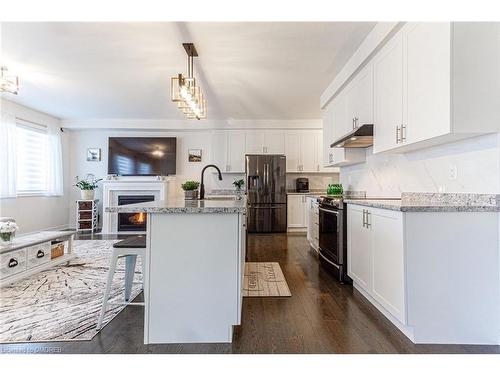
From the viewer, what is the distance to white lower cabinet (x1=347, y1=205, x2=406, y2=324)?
197 cm

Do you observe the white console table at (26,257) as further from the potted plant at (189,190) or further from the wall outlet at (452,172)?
the wall outlet at (452,172)

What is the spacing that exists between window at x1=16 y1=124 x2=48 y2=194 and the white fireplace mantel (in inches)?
48.3

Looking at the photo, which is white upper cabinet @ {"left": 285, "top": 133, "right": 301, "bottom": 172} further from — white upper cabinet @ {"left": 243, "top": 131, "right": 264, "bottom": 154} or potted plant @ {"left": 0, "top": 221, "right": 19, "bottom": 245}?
potted plant @ {"left": 0, "top": 221, "right": 19, "bottom": 245}

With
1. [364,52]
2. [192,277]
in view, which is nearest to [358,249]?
[192,277]

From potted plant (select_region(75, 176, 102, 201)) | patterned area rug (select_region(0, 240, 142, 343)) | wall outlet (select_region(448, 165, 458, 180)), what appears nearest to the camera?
patterned area rug (select_region(0, 240, 142, 343))

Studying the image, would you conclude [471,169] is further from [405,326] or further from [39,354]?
[39,354]

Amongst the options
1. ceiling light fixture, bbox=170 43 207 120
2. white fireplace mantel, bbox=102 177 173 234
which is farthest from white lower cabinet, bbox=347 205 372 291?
white fireplace mantel, bbox=102 177 173 234

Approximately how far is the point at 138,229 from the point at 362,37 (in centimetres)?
567

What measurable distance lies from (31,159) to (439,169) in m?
6.99

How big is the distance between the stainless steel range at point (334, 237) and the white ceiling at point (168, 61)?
1.76m

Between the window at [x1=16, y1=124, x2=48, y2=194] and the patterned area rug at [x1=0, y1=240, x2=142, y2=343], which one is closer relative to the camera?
the patterned area rug at [x1=0, y1=240, x2=142, y2=343]

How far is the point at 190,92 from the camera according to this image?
3.02 m

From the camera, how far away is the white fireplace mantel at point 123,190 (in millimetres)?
6387

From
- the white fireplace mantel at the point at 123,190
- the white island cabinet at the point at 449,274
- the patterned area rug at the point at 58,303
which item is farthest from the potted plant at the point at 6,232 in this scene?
the white island cabinet at the point at 449,274
